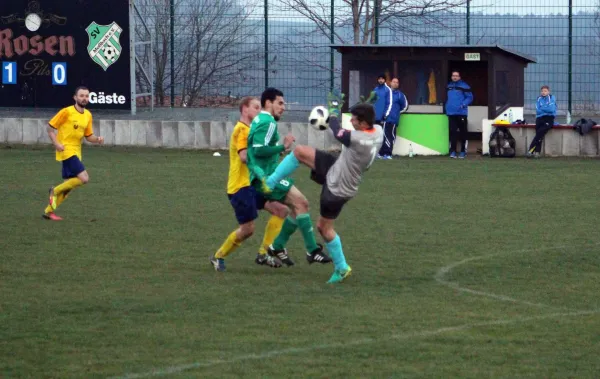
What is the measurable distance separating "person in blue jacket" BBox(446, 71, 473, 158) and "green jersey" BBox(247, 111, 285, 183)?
14826 millimetres

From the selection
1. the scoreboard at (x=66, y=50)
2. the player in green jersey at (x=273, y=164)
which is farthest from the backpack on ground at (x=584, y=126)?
the player in green jersey at (x=273, y=164)

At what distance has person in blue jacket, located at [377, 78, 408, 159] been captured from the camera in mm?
24359

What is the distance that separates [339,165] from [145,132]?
57.7ft

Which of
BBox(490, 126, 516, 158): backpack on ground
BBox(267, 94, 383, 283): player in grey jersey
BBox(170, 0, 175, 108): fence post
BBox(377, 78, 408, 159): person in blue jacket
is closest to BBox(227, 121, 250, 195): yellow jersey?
BBox(267, 94, 383, 283): player in grey jersey

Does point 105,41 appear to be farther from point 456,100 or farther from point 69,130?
point 69,130

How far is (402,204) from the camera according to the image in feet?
52.4

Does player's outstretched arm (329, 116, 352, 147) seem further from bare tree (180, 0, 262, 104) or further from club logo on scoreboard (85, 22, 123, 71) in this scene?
club logo on scoreboard (85, 22, 123, 71)

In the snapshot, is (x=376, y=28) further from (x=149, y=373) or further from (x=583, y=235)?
(x=149, y=373)

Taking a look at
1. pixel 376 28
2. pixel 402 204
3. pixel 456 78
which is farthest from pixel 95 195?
pixel 376 28

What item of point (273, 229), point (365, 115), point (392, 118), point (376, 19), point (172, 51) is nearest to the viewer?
point (365, 115)

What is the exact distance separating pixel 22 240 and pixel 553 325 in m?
6.32

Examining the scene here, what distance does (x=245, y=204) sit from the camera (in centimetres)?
1009

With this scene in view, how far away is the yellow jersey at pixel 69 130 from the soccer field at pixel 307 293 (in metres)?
0.81

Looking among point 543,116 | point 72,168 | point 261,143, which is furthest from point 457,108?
point 261,143
